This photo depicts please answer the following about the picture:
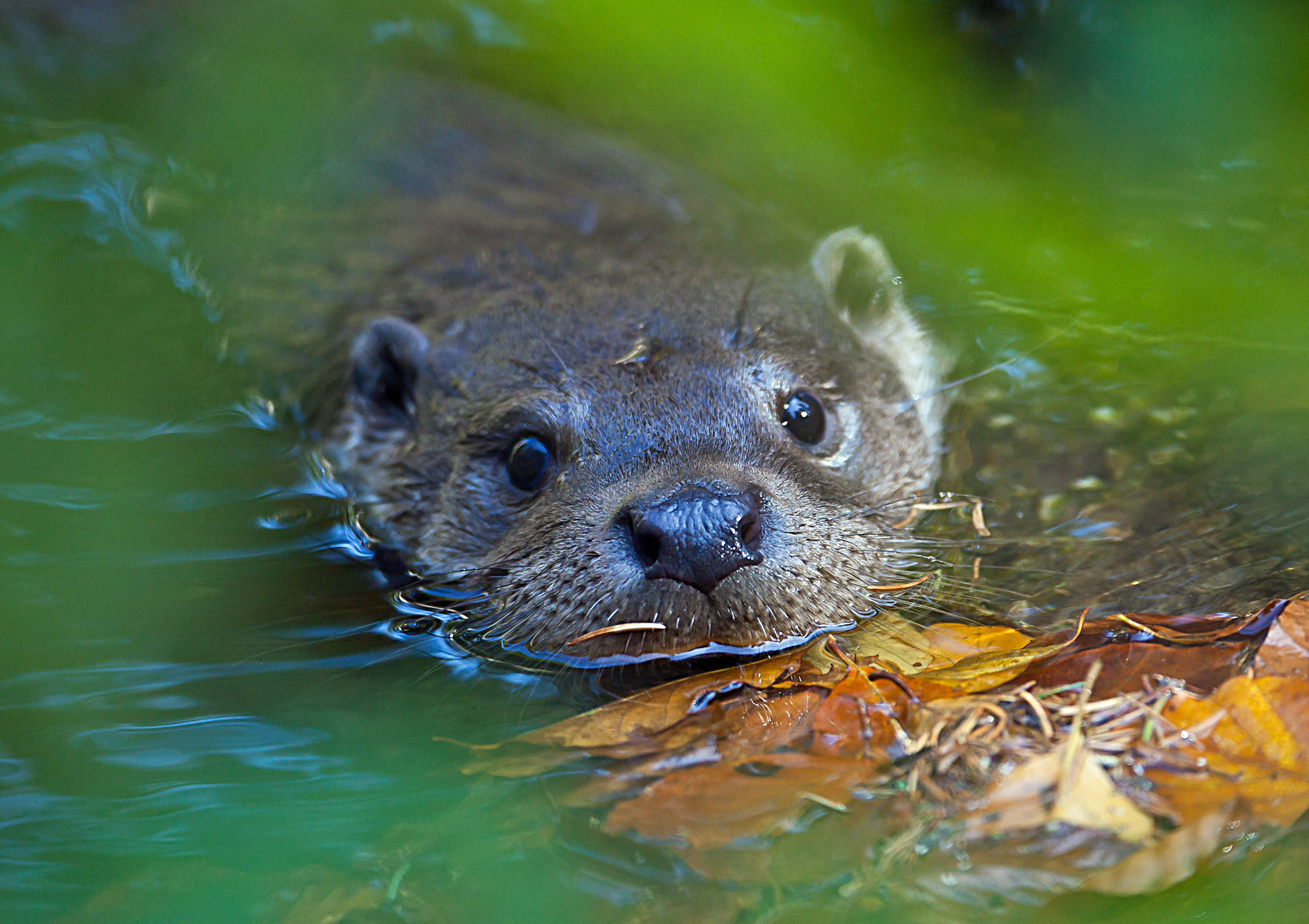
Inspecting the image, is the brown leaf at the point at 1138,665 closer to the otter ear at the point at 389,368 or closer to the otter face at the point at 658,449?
the otter face at the point at 658,449

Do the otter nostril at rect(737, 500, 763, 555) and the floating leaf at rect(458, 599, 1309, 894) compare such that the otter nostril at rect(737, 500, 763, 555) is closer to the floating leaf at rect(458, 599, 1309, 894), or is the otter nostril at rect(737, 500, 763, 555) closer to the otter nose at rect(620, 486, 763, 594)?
the otter nose at rect(620, 486, 763, 594)

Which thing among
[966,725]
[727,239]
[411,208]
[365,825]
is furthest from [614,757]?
[411,208]

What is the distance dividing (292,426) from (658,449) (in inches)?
86.9

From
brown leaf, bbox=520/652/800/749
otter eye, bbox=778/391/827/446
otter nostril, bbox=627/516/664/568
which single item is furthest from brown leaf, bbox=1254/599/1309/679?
otter eye, bbox=778/391/827/446

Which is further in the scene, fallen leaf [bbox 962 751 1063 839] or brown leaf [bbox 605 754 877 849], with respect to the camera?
brown leaf [bbox 605 754 877 849]

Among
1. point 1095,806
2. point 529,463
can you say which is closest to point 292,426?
point 529,463

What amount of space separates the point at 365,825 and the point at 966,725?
126 centimetres

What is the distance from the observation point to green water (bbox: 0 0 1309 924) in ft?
7.64

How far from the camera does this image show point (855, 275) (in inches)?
177

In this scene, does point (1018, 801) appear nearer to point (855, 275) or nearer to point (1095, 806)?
point (1095, 806)

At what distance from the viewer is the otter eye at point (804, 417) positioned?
12.1 feet

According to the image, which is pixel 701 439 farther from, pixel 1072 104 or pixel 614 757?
pixel 1072 104

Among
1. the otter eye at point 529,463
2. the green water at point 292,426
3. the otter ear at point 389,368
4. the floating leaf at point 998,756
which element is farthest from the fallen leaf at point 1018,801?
the otter ear at point 389,368

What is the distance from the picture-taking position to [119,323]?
5.17 m
